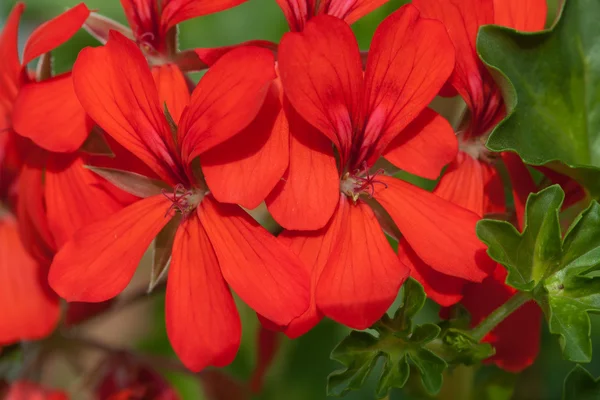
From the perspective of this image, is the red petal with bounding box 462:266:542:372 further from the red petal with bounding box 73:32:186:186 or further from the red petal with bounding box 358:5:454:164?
the red petal with bounding box 73:32:186:186

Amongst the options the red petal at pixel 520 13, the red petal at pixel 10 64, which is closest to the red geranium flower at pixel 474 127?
the red petal at pixel 520 13

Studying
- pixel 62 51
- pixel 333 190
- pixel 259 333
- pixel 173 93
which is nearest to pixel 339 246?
pixel 333 190

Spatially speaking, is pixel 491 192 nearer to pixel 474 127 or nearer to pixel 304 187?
pixel 474 127

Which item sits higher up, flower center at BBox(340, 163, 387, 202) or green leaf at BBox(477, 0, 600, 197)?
green leaf at BBox(477, 0, 600, 197)

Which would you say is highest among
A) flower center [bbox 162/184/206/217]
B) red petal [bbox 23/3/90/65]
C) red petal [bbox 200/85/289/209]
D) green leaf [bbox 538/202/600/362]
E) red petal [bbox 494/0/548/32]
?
Result: red petal [bbox 494/0/548/32]

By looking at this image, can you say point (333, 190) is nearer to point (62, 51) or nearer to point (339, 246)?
point (339, 246)

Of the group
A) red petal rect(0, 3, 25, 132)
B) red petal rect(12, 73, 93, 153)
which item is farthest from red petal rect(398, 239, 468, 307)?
red petal rect(0, 3, 25, 132)
